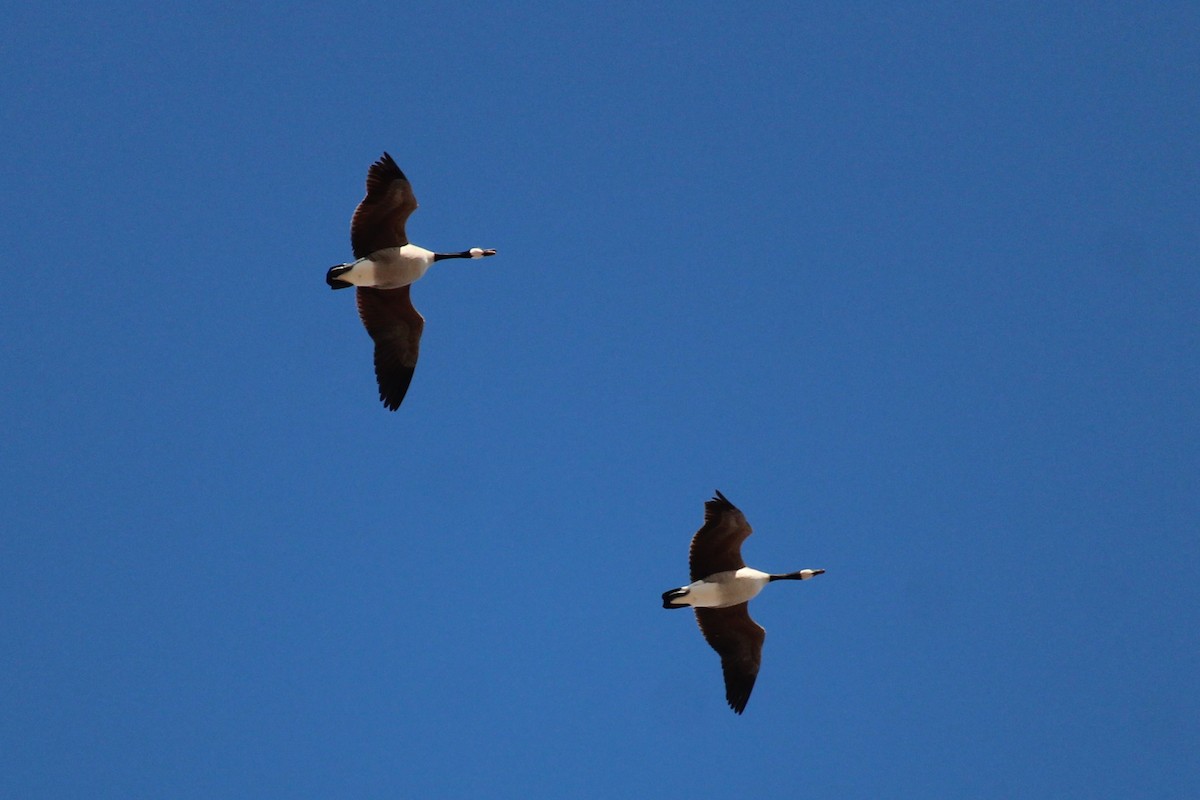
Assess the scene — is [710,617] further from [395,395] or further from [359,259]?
[359,259]

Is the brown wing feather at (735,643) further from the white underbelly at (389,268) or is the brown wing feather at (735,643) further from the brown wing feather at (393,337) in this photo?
the white underbelly at (389,268)

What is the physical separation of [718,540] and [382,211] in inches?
301

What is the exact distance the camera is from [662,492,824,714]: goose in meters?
24.6

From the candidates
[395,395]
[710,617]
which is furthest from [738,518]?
[395,395]

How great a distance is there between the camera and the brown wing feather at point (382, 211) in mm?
24094

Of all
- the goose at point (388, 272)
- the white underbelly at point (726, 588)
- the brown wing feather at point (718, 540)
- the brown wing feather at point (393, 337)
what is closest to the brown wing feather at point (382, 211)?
the goose at point (388, 272)

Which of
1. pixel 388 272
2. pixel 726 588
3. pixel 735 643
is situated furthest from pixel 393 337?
pixel 735 643

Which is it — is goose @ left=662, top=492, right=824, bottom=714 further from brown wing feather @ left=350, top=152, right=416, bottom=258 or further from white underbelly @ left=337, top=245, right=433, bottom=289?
brown wing feather @ left=350, top=152, right=416, bottom=258

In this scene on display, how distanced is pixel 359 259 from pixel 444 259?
1802 mm

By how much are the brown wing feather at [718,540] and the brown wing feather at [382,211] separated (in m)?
6.77

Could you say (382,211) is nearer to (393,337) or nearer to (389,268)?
(389,268)

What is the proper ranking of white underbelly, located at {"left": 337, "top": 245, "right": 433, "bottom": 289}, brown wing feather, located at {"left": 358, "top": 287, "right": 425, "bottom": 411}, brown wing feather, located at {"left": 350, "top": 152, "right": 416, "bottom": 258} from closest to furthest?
1. brown wing feather, located at {"left": 350, "top": 152, "right": 416, "bottom": 258}
2. white underbelly, located at {"left": 337, "top": 245, "right": 433, "bottom": 289}
3. brown wing feather, located at {"left": 358, "top": 287, "right": 425, "bottom": 411}

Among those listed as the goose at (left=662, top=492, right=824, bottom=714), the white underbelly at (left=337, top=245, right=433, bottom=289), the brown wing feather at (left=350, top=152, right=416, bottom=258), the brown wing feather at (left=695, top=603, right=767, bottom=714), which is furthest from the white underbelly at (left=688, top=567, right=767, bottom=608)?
the brown wing feather at (left=350, top=152, right=416, bottom=258)

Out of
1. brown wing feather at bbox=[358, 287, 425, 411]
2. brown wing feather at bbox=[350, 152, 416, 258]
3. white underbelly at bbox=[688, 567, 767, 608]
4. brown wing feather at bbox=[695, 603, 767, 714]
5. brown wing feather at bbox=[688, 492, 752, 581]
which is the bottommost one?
brown wing feather at bbox=[695, 603, 767, 714]
